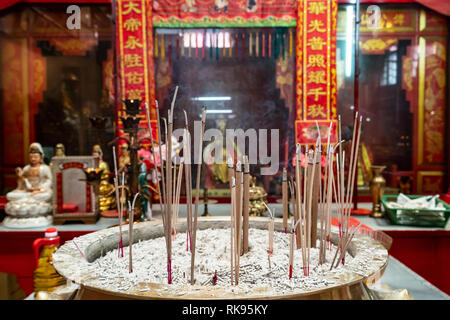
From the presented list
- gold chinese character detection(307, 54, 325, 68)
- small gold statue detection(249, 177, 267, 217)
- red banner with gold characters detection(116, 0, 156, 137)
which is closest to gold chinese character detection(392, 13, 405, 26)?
gold chinese character detection(307, 54, 325, 68)

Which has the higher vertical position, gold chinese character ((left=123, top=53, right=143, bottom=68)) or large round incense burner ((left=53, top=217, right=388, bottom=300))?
gold chinese character ((left=123, top=53, right=143, bottom=68))

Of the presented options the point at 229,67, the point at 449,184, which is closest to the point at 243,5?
the point at 229,67

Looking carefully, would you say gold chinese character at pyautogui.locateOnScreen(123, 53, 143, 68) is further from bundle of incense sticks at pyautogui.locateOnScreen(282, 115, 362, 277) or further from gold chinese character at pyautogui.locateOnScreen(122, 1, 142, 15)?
bundle of incense sticks at pyautogui.locateOnScreen(282, 115, 362, 277)

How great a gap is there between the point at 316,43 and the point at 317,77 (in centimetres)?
21

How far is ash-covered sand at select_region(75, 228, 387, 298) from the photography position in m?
0.53

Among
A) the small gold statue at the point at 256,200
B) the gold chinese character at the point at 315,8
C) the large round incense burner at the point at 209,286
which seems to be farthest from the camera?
the gold chinese character at the point at 315,8

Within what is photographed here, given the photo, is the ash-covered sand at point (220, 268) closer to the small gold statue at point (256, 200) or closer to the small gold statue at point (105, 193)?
the small gold statue at point (256, 200)

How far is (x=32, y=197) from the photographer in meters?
1.84

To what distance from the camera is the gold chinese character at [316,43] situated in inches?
88.2

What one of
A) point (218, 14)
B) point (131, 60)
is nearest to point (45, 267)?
point (131, 60)

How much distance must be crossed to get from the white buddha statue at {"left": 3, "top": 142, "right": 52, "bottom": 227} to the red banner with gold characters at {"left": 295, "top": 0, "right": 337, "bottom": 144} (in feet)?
4.72

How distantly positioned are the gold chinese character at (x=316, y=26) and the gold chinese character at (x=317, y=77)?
25 cm

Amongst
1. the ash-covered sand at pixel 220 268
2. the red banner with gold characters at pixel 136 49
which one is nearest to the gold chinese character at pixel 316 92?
the red banner with gold characters at pixel 136 49
